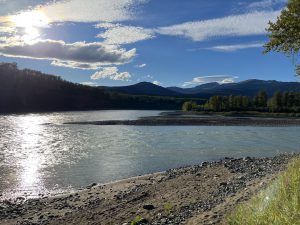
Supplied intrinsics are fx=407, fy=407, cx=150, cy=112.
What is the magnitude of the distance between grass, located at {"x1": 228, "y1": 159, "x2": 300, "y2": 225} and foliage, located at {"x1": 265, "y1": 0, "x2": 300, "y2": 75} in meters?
13.3

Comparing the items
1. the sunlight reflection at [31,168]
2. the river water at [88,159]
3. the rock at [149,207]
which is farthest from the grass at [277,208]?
the sunlight reflection at [31,168]

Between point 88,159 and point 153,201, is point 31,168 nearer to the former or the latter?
point 88,159

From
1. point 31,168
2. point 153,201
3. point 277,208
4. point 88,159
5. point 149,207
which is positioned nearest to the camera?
point 277,208

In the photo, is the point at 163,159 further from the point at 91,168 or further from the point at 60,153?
the point at 60,153

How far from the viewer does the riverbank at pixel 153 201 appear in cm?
1766

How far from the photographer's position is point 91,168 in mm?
40531

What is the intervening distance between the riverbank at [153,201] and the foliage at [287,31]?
7636mm

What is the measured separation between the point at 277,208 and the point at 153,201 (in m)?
12.2

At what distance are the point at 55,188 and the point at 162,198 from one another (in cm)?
1168

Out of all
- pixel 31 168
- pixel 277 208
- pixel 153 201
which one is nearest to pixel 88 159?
pixel 31 168

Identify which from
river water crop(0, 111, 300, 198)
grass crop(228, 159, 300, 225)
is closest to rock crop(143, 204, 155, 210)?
grass crop(228, 159, 300, 225)

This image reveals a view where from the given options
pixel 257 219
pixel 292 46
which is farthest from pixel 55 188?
pixel 257 219

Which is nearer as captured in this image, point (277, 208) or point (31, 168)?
point (277, 208)

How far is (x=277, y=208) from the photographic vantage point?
1120cm
